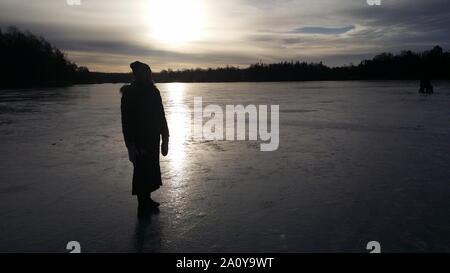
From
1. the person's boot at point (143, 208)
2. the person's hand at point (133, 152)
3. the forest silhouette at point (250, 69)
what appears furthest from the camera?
the forest silhouette at point (250, 69)

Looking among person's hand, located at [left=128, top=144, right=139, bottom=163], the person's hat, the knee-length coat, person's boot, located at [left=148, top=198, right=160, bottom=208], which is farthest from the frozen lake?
the person's hat

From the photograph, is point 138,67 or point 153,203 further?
point 153,203

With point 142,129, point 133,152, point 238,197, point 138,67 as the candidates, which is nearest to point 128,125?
point 142,129

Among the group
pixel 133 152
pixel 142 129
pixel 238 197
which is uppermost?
pixel 142 129

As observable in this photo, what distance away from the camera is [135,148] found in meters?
3.87

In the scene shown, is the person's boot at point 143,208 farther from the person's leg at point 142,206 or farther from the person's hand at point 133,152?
the person's hand at point 133,152

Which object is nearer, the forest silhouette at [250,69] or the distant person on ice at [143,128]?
the distant person on ice at [143,128]

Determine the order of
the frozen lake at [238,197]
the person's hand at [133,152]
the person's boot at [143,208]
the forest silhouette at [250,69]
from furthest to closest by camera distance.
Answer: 1. the forest silhouette at [250,69]
2. the person's hand at [133,152]
3. the person's boot at [143,208]
4. the frozen lake at [238,197]

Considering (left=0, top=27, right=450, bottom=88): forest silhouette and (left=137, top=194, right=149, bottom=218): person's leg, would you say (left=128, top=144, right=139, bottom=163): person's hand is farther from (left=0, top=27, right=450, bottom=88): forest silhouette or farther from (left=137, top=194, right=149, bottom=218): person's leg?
(left=0, top=27, right=450, bottom=88): forest silhouette

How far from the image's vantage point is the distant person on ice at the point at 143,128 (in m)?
3.79

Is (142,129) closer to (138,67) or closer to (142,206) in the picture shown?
(138,67)

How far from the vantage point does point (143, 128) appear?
12.8 ft

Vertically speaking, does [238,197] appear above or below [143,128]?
below

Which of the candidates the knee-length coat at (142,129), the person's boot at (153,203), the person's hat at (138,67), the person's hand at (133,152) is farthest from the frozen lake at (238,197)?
the person's hat at (138,67)
